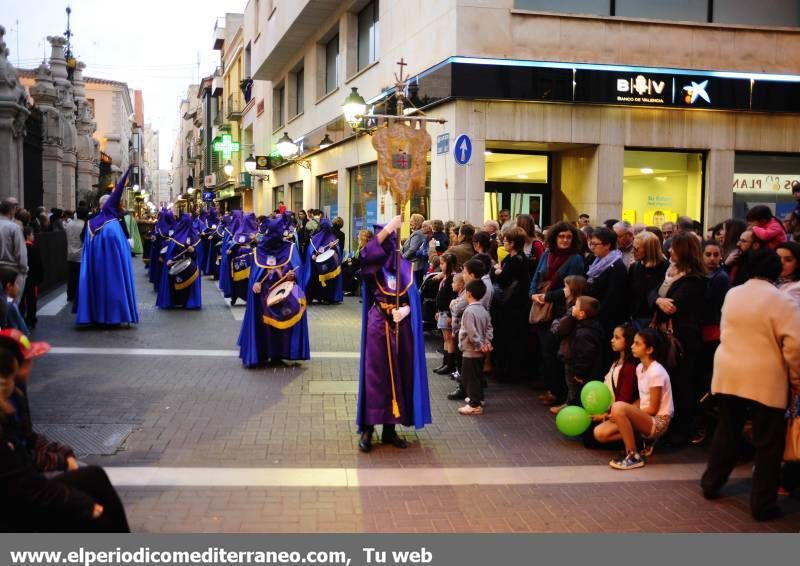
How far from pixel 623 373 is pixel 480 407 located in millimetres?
1777

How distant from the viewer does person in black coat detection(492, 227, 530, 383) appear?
9352mm

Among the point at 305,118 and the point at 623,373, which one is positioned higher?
the point at 305,118

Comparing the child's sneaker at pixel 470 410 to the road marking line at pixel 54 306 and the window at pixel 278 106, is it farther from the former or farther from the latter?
the window at pixel 278 106

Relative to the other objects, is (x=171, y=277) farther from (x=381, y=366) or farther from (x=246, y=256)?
(x=381, y=366)

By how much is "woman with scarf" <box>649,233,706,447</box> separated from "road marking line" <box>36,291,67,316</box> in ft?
38.0

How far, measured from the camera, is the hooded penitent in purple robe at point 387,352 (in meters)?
6.91

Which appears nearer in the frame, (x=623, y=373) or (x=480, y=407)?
(x=623, y=373)

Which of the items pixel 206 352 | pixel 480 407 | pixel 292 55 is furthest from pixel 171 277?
pixel 292 55

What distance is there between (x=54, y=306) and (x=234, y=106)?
38418mm

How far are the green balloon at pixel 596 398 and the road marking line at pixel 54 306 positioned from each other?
11.2 meters

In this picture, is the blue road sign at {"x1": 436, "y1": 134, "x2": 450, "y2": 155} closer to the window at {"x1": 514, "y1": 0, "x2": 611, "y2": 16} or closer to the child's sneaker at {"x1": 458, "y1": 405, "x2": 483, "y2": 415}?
the window at {"x1": 514, "y1": 0, "x2": 611, "y2": 16}

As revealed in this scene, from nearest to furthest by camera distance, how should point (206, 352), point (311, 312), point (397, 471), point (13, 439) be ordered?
point (13, 439), point (397, 471), point (206, 352), point (311, 312)

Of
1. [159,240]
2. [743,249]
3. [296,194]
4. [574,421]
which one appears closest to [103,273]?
[159,240]

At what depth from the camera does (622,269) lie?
777 cm
